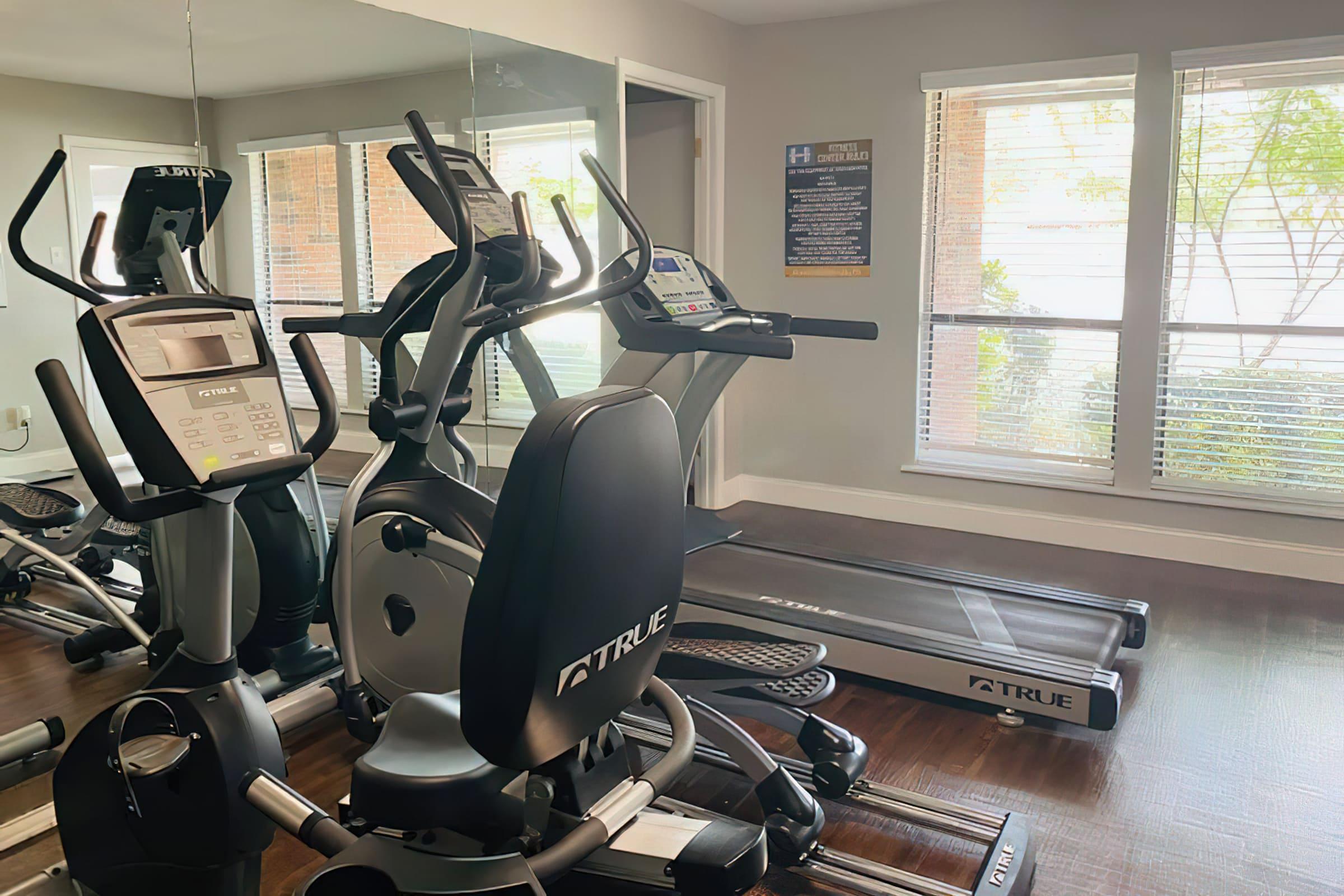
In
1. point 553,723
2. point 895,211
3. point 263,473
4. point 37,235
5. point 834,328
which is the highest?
point 895,211

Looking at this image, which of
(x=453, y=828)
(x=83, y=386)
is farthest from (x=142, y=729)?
(x=83, y=386)

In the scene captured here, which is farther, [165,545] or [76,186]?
[165,545]

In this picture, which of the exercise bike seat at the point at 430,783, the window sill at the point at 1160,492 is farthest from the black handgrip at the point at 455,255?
the window sill at the point at 1160,492

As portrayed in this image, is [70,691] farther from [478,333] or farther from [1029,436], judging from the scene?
[1029,436]

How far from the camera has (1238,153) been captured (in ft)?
14.2

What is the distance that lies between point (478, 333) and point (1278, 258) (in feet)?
11.7

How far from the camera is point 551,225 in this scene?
428cm

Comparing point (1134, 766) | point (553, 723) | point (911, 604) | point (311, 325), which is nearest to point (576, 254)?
point (311, 325)

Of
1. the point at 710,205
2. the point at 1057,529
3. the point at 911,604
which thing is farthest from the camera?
the point at 710,205

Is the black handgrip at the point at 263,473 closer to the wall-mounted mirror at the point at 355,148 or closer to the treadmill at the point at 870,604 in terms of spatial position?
the wall-mounted mirror at the point at 355,148

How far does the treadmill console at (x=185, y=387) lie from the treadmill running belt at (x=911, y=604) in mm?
1928

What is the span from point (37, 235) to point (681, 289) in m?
1.91

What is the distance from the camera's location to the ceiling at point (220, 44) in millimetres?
2455

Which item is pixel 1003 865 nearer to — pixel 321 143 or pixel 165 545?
pixel 165 545
